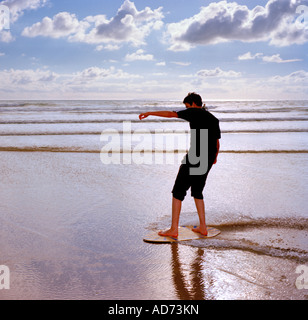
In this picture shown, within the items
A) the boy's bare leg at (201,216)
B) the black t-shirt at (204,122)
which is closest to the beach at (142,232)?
the boy's bare leg at (201,216)

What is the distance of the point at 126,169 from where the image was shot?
815 centimetres

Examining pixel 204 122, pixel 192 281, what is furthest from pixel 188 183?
pixel 192 281

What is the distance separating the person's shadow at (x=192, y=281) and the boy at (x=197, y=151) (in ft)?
2.16

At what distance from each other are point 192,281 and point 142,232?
1354 mm

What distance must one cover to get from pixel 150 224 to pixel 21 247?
165 centimetres

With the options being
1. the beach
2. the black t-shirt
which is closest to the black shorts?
the black t-shirt

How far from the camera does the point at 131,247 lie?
13.2ft

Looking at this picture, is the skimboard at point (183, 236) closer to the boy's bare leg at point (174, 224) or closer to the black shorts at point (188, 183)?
the boy's bare leg at point (174, 224)

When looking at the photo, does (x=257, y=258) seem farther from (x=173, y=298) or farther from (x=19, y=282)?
(x=19, y=282)

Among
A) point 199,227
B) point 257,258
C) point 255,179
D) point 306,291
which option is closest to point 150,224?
point 199,227

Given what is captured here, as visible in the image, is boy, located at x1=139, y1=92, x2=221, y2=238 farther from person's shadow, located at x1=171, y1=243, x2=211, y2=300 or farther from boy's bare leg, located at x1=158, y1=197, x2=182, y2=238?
person's shadow, located at x1=171, y1=243, x2=211, y2=300

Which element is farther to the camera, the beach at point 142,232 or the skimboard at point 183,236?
the skimboard at point 183,236

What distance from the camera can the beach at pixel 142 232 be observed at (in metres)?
3.15

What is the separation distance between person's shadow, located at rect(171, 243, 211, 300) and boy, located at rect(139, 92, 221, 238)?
659 millimetres
